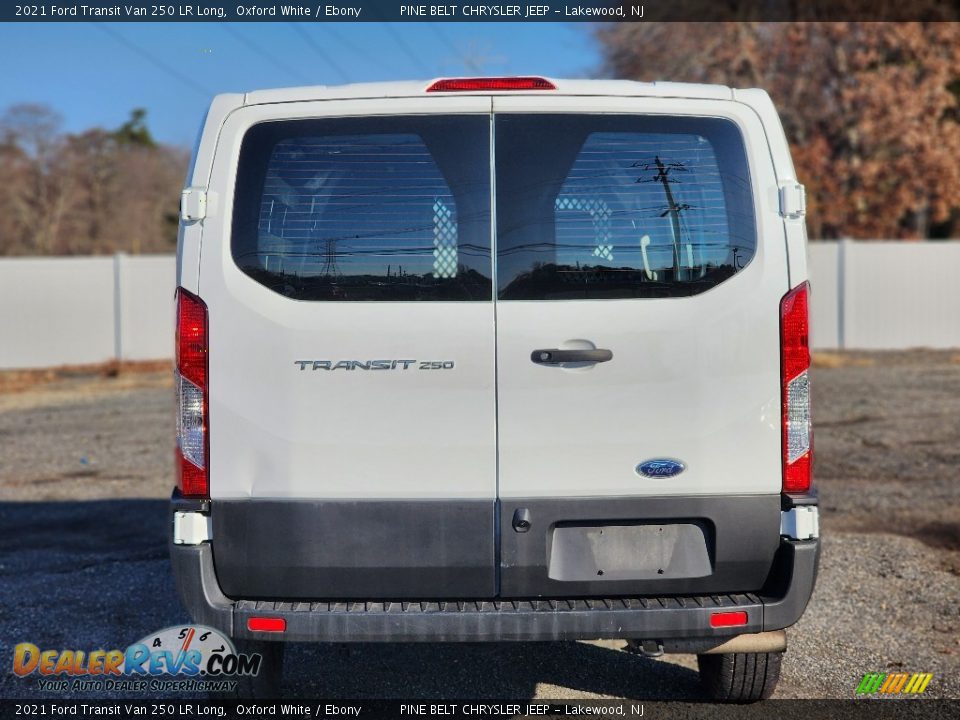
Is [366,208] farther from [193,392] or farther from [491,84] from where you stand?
[193,392]

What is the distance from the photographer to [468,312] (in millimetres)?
3338

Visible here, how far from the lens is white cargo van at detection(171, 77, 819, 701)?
3.34m

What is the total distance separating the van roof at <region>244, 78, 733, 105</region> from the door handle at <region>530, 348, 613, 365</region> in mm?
856

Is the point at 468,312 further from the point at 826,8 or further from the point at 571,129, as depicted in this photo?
the point at 826,8

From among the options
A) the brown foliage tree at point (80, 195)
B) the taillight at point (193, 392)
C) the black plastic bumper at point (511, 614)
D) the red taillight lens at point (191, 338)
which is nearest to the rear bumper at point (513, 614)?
the black plastic bumper at point (511, 614)

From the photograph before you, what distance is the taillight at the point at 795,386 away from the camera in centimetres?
338

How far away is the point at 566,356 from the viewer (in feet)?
10.9

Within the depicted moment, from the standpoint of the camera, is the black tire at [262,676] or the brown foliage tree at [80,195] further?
the brown foliage tree at [80,195]

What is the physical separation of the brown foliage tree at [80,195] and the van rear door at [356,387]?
1621 inches

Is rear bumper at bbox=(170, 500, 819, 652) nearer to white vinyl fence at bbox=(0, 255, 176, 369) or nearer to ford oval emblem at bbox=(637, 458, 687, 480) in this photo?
ford oval emblem at bbox=(637, 458, 687, 480)

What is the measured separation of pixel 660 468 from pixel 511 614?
2.18ft

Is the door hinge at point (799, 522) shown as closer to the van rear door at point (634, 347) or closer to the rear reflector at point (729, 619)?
the van rear door at point (634, 347)

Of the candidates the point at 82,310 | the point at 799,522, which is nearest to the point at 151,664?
the point at 799,522

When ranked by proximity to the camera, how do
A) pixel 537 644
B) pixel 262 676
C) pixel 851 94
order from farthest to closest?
pixel 851 94, pixel 537 644, pixel 262 676
